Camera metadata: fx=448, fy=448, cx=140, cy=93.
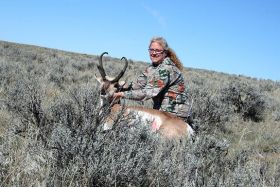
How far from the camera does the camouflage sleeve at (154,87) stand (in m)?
6.33

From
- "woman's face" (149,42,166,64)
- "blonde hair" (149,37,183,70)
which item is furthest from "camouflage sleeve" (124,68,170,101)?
"blonde hair" (149,37,183,70)

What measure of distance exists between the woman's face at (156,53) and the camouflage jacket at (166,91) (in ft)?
0.28

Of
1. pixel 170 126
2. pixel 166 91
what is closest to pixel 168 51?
pixel 166 91

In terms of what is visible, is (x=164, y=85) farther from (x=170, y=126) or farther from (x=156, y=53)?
(x=170, y=126)

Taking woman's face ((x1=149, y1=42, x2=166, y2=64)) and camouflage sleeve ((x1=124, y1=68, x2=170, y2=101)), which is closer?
camouflage sleeve ((x1=124, y1=68, x2=170, y2=101))

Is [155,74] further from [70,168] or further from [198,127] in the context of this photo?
[70,168]

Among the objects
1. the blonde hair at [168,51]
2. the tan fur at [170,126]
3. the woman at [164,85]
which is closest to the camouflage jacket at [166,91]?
the woman at [164,85]

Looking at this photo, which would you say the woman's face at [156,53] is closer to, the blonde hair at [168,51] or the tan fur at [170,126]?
the blonde hair at [168,51]

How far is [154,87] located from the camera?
20.9 ft

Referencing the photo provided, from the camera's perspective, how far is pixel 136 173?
3447mm

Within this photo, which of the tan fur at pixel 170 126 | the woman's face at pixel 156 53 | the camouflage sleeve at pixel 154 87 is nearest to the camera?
the tan fur at pixel 170 126

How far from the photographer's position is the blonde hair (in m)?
6.62

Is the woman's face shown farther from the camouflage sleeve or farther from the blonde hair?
the camouflage sleeve

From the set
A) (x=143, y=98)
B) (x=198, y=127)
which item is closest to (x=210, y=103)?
(x=198, y=127)
